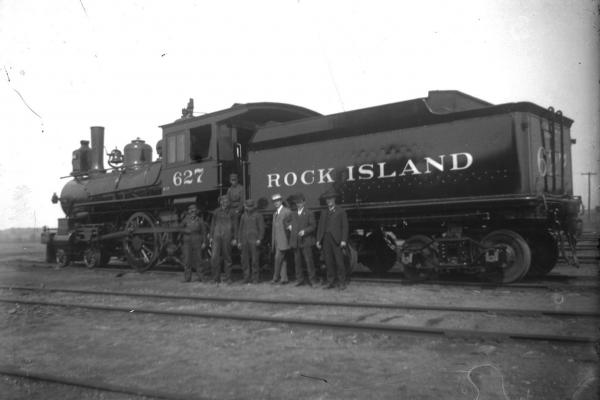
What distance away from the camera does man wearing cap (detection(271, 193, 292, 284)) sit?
9.60 m

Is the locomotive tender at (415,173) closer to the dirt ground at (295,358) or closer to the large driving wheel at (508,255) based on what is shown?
the large driving wheel at (508,255)

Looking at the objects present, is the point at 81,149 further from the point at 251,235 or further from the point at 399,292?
the point at 399,292

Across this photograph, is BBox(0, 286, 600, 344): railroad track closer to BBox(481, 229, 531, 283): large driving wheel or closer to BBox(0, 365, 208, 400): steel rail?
BBox(481, 229, 531, 283): large driving wheel

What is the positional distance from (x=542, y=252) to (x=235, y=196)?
19.2 ft

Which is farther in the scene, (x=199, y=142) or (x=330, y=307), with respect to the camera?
(x=199, y=142)

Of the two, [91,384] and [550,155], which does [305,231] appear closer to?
[550,155]

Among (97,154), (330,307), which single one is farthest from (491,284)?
(97,154)

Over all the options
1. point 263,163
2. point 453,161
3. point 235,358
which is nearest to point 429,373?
point 235,358

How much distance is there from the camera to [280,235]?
9625 millimetres

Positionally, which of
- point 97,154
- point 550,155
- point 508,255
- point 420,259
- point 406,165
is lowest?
point 420,259

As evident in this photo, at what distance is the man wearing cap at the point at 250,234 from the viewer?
9.76m

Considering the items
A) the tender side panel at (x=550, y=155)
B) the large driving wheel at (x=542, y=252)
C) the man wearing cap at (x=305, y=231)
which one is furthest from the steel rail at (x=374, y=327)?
the large driving wheel at (x=542, y=252)

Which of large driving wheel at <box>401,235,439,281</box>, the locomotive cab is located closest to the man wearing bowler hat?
the locomotive cab

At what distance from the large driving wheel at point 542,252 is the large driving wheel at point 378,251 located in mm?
2460
